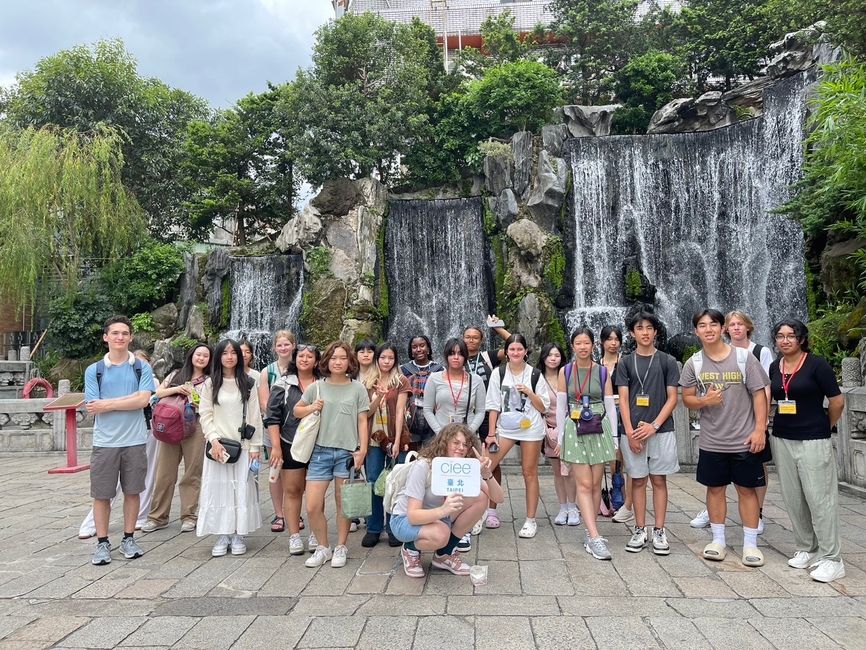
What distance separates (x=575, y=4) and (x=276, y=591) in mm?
26228

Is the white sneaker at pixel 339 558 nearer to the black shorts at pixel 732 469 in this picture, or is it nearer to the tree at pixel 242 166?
the black shorts at pixel 732 469

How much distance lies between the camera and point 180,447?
18.8ft

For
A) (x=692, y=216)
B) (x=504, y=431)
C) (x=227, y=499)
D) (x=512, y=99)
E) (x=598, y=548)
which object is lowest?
(x=598, y=548)

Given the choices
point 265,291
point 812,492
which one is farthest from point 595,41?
point 812,492

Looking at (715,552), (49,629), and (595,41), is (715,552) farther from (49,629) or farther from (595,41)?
(595,41)

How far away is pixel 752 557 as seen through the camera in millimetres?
4324

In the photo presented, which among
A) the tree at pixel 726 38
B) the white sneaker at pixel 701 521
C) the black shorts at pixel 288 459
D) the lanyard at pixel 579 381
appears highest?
the tree at pixel 726 38

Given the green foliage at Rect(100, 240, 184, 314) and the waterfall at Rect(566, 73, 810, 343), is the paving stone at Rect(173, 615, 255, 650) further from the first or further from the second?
the green foliage at Rect(100, 240, 184, 314)

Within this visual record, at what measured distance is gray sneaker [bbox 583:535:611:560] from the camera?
4496 mm

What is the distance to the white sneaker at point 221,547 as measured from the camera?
4852 mm

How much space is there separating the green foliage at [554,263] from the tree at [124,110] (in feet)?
53.4

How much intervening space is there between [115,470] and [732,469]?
4.72 m

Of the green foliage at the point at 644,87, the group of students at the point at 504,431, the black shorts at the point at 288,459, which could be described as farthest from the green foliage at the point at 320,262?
the black shorts at the point at 288,459

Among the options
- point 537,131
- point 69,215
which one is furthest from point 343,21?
point 69,215
